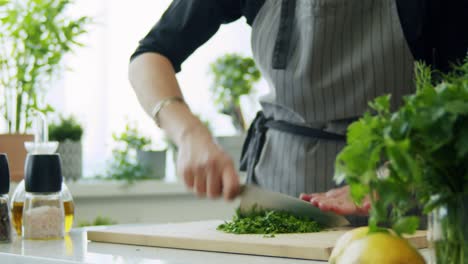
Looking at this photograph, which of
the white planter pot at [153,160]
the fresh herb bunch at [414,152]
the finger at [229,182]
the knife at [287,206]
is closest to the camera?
the fresh herb bunch at [414,152]

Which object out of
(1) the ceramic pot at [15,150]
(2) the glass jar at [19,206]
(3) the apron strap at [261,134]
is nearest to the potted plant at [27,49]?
(1) the ceramic pot at [15,150]

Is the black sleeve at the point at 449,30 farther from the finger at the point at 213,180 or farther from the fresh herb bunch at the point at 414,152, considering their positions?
the fresh herb bunch at the point at 414,152

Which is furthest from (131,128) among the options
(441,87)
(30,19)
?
(441,87)

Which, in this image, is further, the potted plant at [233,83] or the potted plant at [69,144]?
the potted plant at [233,83]

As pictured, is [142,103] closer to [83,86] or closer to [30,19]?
[30,19]

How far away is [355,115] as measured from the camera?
1623 millimetres

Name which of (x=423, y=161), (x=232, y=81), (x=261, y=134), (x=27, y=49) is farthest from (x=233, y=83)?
(x=423, y=161)

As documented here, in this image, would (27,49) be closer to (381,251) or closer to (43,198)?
(43,198)

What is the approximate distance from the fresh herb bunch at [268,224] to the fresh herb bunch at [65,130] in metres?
1.86

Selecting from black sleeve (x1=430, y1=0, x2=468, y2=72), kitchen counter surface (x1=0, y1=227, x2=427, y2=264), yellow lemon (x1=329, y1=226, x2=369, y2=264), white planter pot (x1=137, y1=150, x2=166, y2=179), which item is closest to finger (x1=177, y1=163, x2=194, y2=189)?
kitchen counter surface (x1=0, y1=227, x2=427, y2=264)

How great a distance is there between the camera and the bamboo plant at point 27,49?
293 centimetres

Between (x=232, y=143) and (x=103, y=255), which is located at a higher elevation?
(x=232, y=143)

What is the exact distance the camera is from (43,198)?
148 centimetres

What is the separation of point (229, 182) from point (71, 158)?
1995mm
